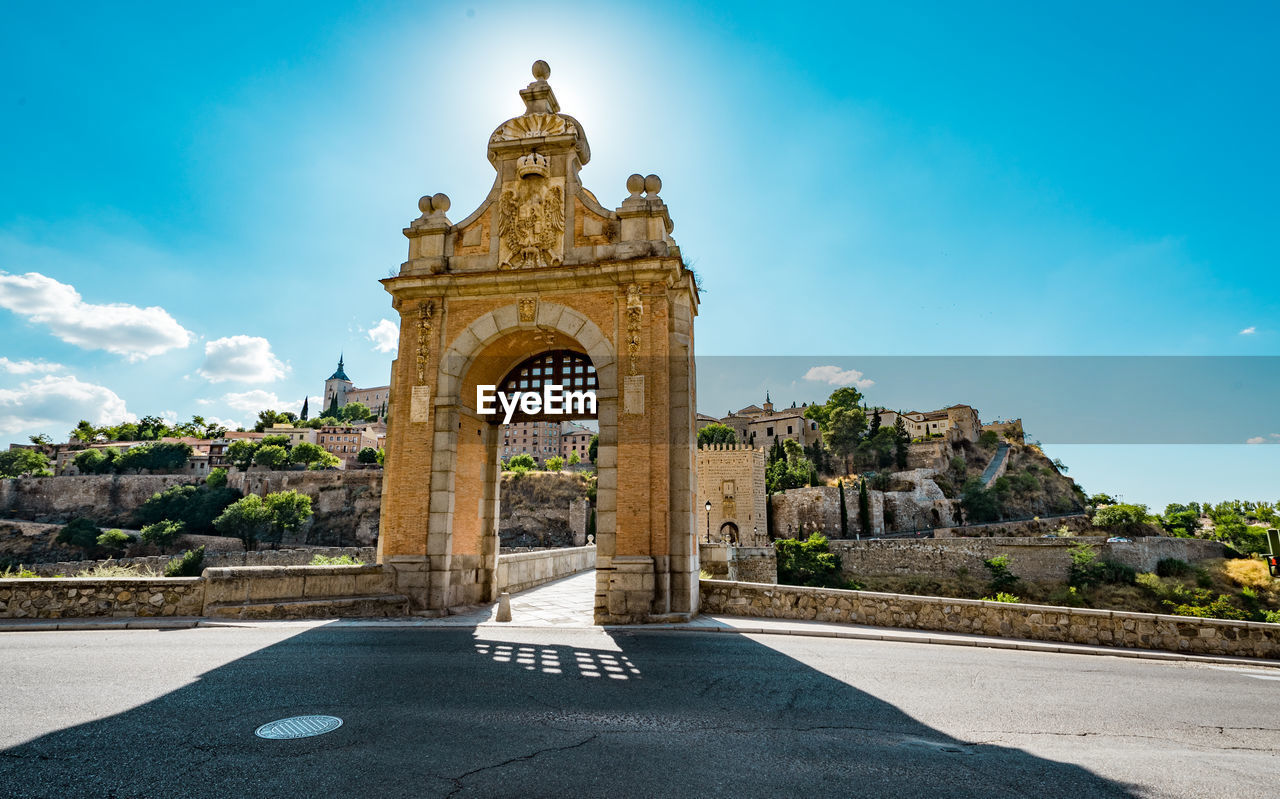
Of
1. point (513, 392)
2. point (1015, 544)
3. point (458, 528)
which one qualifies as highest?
point (513, 392)

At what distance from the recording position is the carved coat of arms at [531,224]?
13.3m

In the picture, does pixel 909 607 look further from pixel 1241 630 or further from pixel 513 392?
pixel 513 392

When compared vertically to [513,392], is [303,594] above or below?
below

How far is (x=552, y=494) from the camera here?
76.3 meters

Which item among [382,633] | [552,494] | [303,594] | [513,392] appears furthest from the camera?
[552,494]

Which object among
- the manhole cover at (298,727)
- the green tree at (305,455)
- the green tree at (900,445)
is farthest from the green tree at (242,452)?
the manhole cover at (298,727)

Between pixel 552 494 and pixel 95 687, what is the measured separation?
233 ft

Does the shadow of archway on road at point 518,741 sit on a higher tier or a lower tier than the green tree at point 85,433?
lower

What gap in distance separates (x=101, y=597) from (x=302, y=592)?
9.86ft

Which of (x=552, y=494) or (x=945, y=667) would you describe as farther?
(x=552, y=494)

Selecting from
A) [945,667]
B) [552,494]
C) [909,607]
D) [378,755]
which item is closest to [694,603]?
[909,607]

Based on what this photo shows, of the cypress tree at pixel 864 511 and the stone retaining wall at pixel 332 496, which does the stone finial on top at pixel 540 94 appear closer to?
the cypress tree at pixel 864 511

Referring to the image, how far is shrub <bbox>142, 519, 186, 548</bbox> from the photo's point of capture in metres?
69.7
